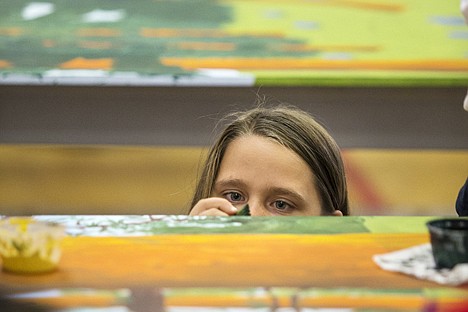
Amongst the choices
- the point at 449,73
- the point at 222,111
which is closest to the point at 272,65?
the point at 222,111

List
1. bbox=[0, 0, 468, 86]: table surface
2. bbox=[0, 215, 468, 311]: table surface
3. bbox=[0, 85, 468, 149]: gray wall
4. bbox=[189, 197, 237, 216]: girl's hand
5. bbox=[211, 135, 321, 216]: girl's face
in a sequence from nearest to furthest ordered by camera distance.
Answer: bbox=[0, 215, 468, 311]: table surface
bbox=[189, 197, 237, 216]: girl's hand
bbox=[211, 135, 321, 216]: girl's face
bbox=[0, 0, 468, 86]: table surface
bbox=[0, 85, 468, 149]: gray wall

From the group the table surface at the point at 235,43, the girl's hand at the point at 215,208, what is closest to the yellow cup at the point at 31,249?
the girl's hand at the point at 215,208

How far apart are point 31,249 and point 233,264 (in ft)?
0.64

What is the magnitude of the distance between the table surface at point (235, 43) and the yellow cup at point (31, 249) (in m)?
1.21

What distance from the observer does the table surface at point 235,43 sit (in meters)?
1.92

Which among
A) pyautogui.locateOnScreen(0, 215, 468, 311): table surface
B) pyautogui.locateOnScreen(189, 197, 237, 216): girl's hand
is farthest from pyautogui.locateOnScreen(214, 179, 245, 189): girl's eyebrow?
pyautogui.locateOnScreen(0, 215, 468, 311): table surface

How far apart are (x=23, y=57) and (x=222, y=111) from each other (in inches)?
21.5

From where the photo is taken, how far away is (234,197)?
1190 mm

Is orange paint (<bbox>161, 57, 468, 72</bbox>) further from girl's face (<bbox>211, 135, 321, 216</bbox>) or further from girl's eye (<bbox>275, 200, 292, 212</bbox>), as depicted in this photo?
girl's eye (<bbox>275, 200, 292, 212</bbox>)

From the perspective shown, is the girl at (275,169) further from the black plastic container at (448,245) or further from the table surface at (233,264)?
the black plastic container at (448,245)

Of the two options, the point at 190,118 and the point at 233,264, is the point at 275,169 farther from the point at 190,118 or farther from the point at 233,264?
the point at 190,118

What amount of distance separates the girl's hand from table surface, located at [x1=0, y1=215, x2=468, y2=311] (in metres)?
0.07

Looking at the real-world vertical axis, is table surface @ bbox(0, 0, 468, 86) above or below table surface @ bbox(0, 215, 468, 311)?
above

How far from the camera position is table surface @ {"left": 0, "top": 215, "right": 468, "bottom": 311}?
0.66m
